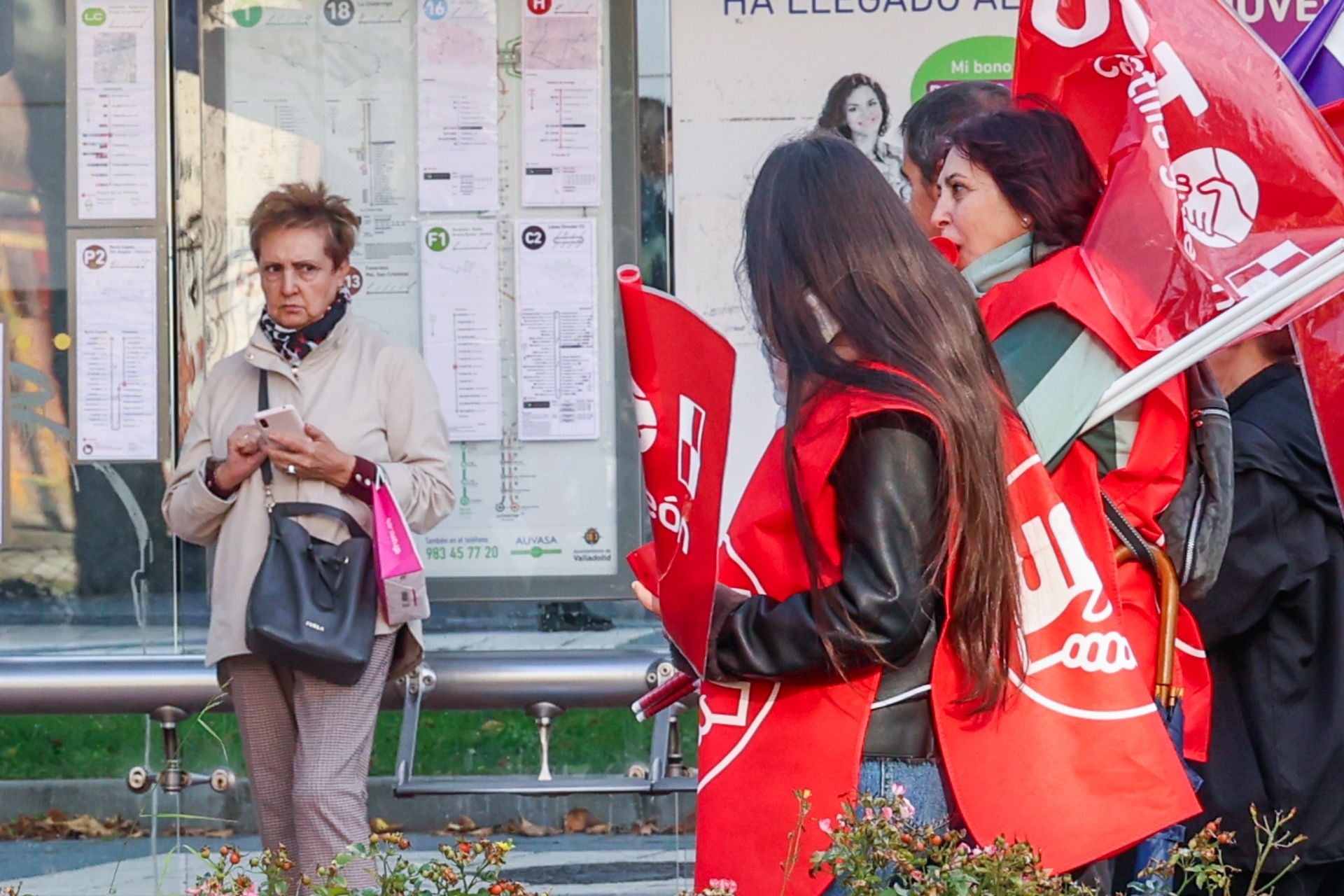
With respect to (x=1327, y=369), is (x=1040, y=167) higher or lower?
higher

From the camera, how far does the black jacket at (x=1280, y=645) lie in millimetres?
3232

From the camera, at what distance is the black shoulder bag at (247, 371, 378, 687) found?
435cm

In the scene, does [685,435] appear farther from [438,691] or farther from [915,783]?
[438,691]

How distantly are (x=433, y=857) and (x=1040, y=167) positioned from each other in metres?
4.20

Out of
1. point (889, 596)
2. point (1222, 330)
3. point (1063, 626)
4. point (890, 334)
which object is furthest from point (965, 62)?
point (889, 596)

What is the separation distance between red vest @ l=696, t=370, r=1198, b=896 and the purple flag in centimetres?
131

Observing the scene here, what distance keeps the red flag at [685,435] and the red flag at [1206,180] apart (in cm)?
72

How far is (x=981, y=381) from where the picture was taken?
2.61m

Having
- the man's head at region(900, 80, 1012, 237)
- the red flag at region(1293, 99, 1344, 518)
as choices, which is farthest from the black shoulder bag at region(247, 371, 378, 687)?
the red flag at region(1293, 99, 1344, 518)

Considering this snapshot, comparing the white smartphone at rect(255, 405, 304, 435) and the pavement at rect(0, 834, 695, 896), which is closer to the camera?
the white smartphone at rect(255, 405, 304, 435)

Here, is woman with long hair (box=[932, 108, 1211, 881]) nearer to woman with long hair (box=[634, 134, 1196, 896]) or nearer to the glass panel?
woman with long hair (box=[634, 134, 1196, 896])

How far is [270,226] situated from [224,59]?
30.8 inches

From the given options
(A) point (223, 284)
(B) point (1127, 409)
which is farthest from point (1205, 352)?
(A) point (223, 284)

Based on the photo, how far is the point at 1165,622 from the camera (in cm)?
280
